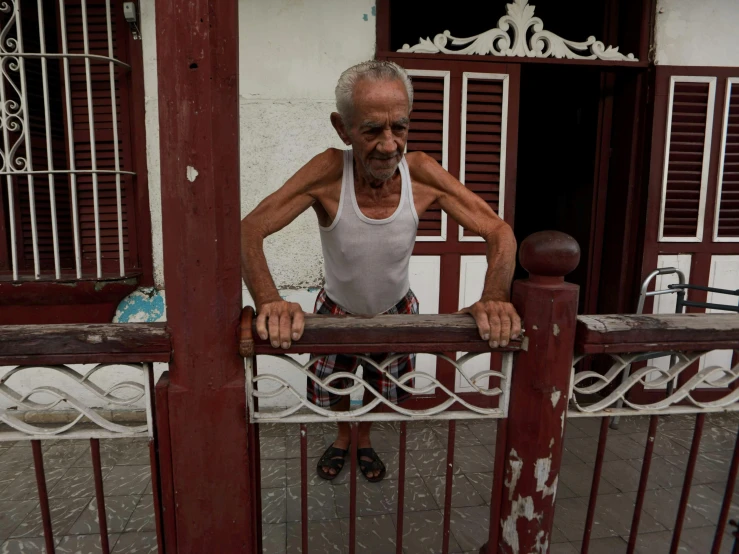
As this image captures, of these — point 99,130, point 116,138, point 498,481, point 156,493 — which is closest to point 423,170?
point 498,481

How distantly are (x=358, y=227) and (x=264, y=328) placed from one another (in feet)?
2.80

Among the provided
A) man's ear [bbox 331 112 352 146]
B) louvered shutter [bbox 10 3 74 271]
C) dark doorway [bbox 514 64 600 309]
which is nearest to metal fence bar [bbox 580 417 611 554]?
man's ear [bbox 331 112 352 146]

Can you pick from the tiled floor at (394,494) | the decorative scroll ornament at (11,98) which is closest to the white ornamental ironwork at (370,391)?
the tiled floor at (394,494)

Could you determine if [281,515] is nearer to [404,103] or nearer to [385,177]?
[385,177]

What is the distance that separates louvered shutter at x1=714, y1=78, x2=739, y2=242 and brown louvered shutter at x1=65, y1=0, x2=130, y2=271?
415cm

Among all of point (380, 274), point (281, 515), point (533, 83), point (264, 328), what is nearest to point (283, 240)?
point (380, 274)

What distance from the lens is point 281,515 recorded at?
212cm

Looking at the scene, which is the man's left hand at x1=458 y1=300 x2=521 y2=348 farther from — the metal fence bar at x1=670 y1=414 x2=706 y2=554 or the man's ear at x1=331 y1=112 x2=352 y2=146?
the man's ear at x1=331 y1=112 x2=352 y2=146

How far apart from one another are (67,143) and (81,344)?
2581 mm

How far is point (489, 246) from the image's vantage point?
5.43ft

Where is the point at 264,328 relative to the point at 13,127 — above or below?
below

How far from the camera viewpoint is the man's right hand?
111cm

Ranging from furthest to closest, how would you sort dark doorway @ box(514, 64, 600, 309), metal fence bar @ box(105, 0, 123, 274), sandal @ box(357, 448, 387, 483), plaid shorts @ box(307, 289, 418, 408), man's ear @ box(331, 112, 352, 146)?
dark doorway @ box(514, 64, 600, 309) < metal fence bar @ box(105, 0, 123, 274) < sandal @ box(357, 448, 387, 483) < plaid shorts @ box(307, 289, 418, 408) < man's ear @ box(331, 112, 352, 146)

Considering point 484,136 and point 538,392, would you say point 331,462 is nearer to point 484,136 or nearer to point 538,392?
point 538,392
